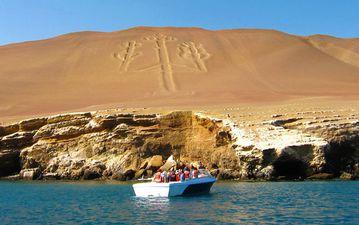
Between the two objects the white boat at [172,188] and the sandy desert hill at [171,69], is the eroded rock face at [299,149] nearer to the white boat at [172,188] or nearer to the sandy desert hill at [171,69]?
the white boat at [172,188]

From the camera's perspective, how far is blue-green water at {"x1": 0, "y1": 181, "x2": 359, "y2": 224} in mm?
22141

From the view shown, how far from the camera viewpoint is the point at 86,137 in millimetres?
47344

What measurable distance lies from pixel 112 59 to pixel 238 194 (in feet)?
191

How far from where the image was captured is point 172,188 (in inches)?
1189

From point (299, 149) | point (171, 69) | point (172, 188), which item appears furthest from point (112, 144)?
point (171, 69)

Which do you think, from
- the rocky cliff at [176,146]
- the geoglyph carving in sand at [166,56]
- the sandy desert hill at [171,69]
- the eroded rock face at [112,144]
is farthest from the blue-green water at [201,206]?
the geoglyph carving in sand at [166,56]

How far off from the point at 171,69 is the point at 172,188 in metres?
50.5

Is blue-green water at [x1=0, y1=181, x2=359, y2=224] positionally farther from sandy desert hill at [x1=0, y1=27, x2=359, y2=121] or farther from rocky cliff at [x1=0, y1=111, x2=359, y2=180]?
sandy desert hill at [x1=0, y1=27, x2=359, y2=121]

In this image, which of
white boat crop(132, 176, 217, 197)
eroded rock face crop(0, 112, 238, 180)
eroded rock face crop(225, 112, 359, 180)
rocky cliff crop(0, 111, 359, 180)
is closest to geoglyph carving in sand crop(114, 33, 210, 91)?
eroded rock face crop(0, 112, 238, 180)

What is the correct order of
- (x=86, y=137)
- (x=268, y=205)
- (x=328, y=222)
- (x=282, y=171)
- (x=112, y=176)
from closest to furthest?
(x=328, y=222) < (x=268, y=205) < (x=282, y=171) < (x=112, y=176) < (x=86, y=137)

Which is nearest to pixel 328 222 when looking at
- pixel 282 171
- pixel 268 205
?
pixel 268 205

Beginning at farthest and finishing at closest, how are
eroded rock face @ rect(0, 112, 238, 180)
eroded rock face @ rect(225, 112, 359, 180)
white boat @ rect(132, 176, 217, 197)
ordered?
1. eroded rock face @ rect(0, 112, 238, 180)
2. eroded rock face @ rect(225, 112, 359, 180)
3. white boat @ rect(132, 176, 217, 197)

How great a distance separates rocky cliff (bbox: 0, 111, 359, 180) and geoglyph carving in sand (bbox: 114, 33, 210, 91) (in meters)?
24.4

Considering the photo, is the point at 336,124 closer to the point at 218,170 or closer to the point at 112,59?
the point at 218,170
